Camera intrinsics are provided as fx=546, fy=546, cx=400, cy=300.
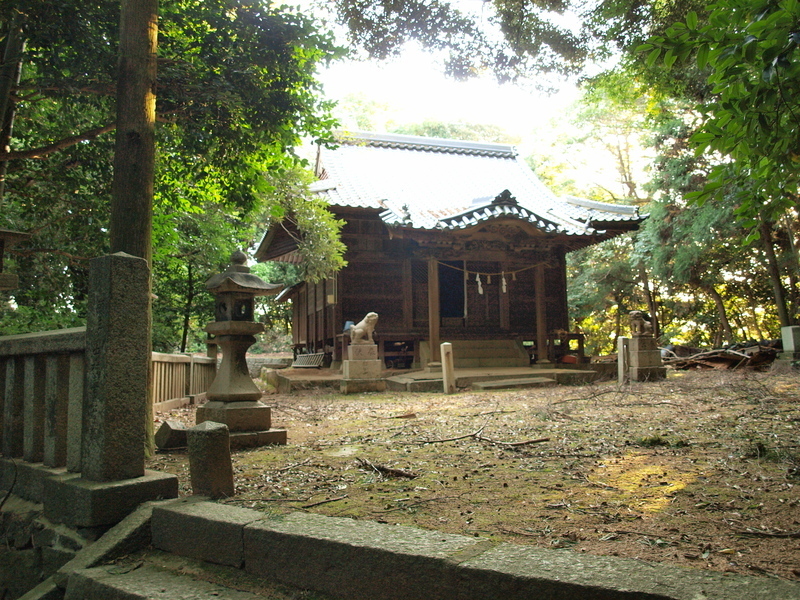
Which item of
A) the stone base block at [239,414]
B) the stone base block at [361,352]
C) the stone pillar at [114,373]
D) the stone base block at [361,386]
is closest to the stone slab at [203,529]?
the stone pillar at [114,373]

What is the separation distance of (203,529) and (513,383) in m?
9.57

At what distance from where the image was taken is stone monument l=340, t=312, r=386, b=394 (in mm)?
11617

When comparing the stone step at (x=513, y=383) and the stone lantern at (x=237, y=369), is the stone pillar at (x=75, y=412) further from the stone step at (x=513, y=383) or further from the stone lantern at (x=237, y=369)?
the stone step at (x=513, y=383)

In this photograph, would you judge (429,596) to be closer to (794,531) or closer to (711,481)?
(794,531)

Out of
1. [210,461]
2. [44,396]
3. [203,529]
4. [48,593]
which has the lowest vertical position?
[48,593]

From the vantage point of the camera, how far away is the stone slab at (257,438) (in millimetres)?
5414

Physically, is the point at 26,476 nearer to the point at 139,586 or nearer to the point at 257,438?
the point at 139,586

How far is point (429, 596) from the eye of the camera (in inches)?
83.8

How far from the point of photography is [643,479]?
12.0ft

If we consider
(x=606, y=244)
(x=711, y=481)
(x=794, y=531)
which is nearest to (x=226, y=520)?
(x=794, y=531)

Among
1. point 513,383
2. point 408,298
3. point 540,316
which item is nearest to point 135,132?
point 513,383

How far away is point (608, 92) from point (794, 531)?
35.2 ft

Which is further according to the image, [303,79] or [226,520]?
[303,79]

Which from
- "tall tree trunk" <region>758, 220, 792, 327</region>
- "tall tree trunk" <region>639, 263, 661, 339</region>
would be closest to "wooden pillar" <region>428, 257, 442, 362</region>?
"tall tree trunk" <region>758, 220, 792, 327</region>
